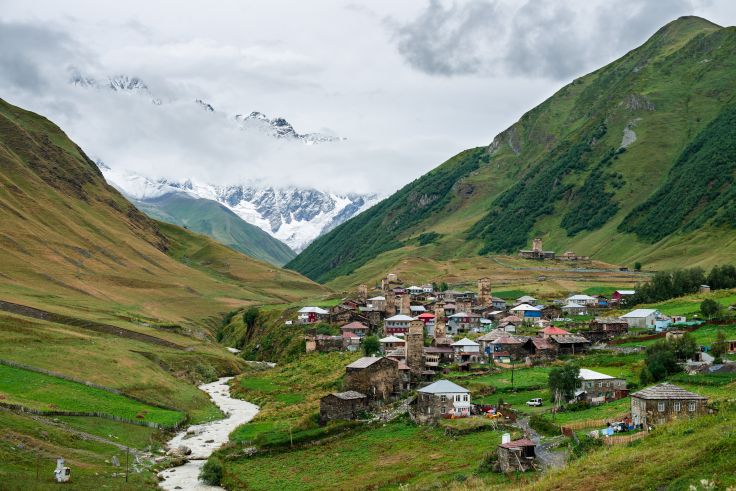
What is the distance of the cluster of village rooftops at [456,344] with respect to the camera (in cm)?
6688

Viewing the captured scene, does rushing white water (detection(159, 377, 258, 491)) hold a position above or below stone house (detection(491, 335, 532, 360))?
below

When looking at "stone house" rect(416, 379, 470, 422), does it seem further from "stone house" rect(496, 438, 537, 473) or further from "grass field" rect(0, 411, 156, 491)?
"grass field" rect(0, 411, 156, 491)

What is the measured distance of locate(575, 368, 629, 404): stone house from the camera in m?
66.2

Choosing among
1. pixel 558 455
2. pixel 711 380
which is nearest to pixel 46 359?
pixel 558 455

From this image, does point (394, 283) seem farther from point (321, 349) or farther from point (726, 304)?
point (726, 304)

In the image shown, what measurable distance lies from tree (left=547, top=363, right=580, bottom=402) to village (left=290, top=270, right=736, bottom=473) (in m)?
0.16

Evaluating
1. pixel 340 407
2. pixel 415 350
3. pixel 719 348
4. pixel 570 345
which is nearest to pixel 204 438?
pixel 340 407

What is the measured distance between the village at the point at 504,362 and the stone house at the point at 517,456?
62 millimetres

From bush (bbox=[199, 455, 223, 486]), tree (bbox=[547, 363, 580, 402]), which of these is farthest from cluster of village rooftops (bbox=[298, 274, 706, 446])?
bush (bbox=[199, 455, 223, 486])

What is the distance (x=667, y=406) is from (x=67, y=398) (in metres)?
57.7

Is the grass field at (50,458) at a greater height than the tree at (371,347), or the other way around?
the tree at (371,347)

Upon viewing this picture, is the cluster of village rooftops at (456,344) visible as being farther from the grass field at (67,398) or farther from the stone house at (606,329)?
the grass field at (67,398)

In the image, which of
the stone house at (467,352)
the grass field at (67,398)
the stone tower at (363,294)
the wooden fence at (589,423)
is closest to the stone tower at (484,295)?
the stone tower at (363,294)

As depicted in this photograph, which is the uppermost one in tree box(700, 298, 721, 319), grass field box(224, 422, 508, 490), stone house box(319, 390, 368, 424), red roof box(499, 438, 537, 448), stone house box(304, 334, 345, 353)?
tree box(700, 298, 721, 319)
